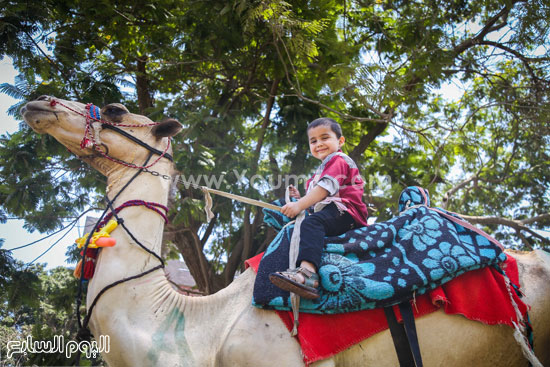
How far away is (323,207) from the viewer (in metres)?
3.25

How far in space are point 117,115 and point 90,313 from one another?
5.52 ft

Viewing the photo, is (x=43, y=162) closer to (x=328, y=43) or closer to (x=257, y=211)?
(x=257, y=211)

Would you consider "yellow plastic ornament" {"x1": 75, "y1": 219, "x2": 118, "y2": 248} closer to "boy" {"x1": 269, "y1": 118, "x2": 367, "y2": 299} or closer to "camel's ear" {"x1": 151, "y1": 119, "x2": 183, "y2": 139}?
"camel's ear" {"x1": 151, "y1": 119, "x2": 183, "y2": 139}

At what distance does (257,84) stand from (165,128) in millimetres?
5327

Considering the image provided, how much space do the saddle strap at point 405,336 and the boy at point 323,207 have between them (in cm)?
60

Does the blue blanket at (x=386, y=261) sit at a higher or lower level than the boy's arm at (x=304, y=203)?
lower

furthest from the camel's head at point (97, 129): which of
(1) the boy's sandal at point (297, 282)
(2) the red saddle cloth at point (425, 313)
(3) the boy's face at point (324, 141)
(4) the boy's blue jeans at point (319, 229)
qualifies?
(2) the red saddle cloth at point (425, 313)

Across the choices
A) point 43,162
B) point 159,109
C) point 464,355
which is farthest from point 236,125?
point 464,355

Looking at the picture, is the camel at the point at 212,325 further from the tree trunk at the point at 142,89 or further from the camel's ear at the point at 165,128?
the tree trunk at the point at 142,89

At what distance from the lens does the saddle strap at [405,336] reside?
8.82ft

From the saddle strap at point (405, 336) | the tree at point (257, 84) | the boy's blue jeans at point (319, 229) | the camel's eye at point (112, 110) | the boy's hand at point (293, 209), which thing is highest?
the tree at point (257, 84)

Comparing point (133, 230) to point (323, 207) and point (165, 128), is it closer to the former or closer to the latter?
point (165, 128)

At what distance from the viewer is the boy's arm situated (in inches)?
124

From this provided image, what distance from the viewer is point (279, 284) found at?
2527 millimetres
